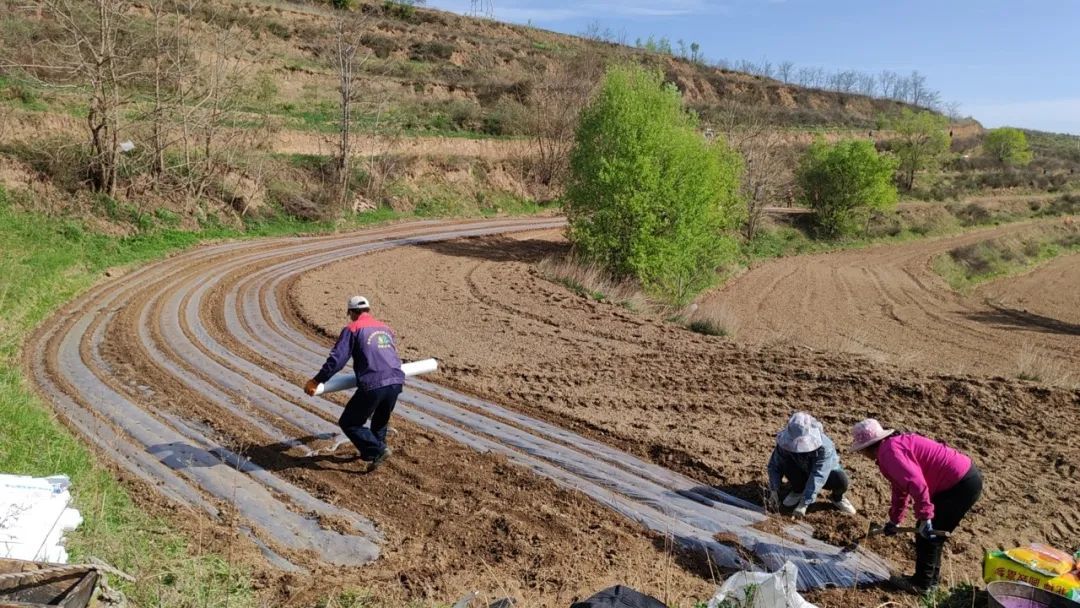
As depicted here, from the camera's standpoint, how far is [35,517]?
18.8ft

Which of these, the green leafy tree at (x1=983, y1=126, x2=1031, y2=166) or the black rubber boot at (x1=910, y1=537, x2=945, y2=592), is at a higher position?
the green leafy tree at (x1=983, y1=126, x2=1031, y2=166)

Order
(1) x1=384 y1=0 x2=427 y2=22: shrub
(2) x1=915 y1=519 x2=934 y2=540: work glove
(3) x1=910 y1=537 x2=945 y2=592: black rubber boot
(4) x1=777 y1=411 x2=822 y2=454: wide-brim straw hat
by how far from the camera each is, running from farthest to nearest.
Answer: (1) x1=384 y1=0 x2=427 y2=22: shrub, (4) x1=777 y1=411 x2=822 y2=454: wide-brim straw hat, (3) x1=910 y1=537 x2=945 y2=592: black rubber boot, (2) x1=915 y1=519 x2=934 y2=540: work glove

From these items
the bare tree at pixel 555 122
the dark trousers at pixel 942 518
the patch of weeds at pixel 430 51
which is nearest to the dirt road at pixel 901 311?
the dark trousers at pixel 942 518

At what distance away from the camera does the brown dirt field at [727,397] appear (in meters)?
7.98

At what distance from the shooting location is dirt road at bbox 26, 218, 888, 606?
645 cm

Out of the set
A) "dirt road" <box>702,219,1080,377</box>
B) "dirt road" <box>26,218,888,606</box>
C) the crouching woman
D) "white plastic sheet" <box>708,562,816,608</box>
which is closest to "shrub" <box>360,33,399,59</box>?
"dirt road" <box>702,219,1080,377</box>

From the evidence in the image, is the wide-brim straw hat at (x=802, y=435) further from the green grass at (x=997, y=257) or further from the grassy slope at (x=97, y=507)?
the green grass at (x=997, y=257)

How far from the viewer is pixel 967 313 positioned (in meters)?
29.9

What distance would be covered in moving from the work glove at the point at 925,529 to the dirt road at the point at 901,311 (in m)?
9.25

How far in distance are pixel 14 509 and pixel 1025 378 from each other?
1486cm

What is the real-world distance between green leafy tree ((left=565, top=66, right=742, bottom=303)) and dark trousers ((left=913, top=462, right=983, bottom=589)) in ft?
66.1

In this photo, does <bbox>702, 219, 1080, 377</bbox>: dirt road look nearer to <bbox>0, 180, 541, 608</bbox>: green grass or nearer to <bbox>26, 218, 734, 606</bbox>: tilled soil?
<bbox>26, 218, 734, 606</bbox>: tilled soil

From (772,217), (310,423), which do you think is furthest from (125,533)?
(772,217)

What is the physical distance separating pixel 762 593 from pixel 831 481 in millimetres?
3176
